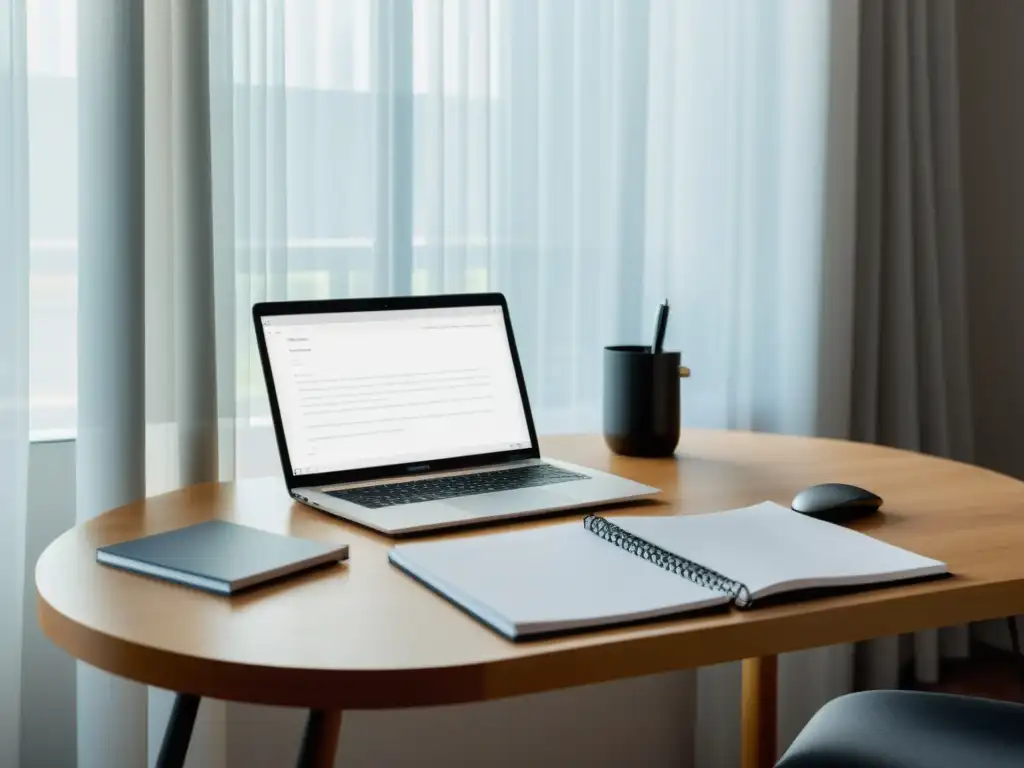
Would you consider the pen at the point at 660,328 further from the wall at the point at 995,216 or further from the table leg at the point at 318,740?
the wall at the point at 995,216

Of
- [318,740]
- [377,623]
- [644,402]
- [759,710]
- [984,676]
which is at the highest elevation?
[644,402]

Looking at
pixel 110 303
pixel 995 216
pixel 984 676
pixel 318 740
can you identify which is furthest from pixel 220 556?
pixel 995 216

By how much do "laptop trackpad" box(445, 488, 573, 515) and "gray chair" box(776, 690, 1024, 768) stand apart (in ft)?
1.08

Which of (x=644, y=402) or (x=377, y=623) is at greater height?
(x=644, y=402)

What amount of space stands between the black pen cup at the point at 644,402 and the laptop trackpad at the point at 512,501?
0.81 ft

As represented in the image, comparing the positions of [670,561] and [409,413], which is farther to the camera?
[409,413]

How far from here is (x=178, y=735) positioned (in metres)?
1.09

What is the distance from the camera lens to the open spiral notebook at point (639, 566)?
846mm

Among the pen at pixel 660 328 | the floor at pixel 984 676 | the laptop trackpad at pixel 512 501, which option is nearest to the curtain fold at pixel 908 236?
the floor at pixel 984 676

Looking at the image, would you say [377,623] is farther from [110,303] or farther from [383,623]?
[110,303]

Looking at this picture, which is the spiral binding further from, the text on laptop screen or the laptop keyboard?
the text on laptop screen

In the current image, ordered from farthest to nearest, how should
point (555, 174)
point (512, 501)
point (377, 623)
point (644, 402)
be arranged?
1. point (555, 174)
2. point (644, 402)
3. point (512, 501)
4. point (377, 623)

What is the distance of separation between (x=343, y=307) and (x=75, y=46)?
0.48 m

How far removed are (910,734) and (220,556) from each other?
683 mm
